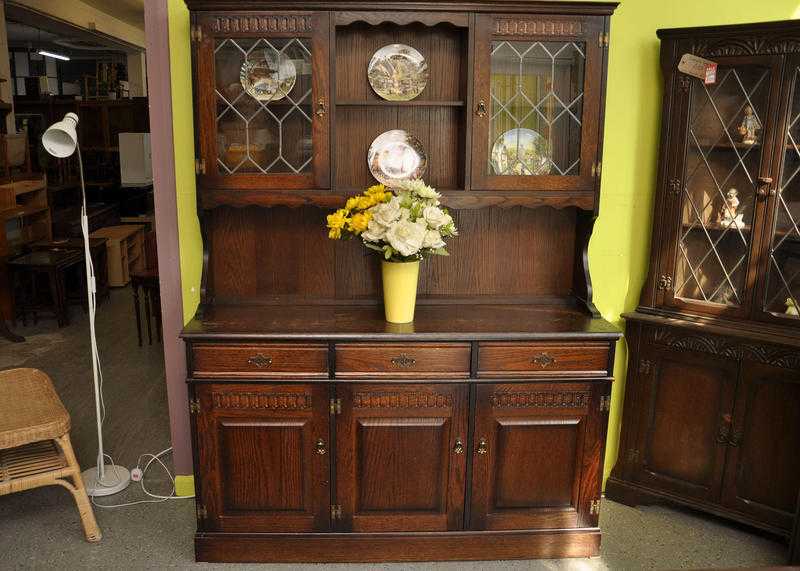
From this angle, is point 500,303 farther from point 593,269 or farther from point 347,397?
point 347,397

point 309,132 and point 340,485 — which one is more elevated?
point 309,132

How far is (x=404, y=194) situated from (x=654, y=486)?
1.73 metres

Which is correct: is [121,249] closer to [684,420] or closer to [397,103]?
[397,103]

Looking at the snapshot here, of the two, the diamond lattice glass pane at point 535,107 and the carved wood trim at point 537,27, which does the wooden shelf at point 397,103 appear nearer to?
the diamond lattice glass pane at point 535,107

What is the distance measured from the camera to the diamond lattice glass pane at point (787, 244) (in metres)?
2.75

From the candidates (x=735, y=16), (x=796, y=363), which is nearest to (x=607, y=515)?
(x=796, y=363)

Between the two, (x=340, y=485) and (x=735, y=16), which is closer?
(x=340, y=485)

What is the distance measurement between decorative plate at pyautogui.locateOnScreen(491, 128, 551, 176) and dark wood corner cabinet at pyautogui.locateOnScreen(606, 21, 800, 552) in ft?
1.78

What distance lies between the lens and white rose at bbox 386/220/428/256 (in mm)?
2590

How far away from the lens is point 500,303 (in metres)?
3.10

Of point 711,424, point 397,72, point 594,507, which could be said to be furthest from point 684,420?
point 397,72

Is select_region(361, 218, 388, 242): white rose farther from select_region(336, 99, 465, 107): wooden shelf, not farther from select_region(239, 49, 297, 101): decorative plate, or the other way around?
select_region(239, 49, 297, 101): decorative plate

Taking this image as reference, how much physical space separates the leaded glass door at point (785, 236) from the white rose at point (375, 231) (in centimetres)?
151

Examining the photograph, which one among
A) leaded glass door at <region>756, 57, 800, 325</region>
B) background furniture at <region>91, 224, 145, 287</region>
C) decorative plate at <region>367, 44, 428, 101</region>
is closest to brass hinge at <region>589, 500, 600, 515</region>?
leaded glass door at <region>756, 57, 800, 325</region>
